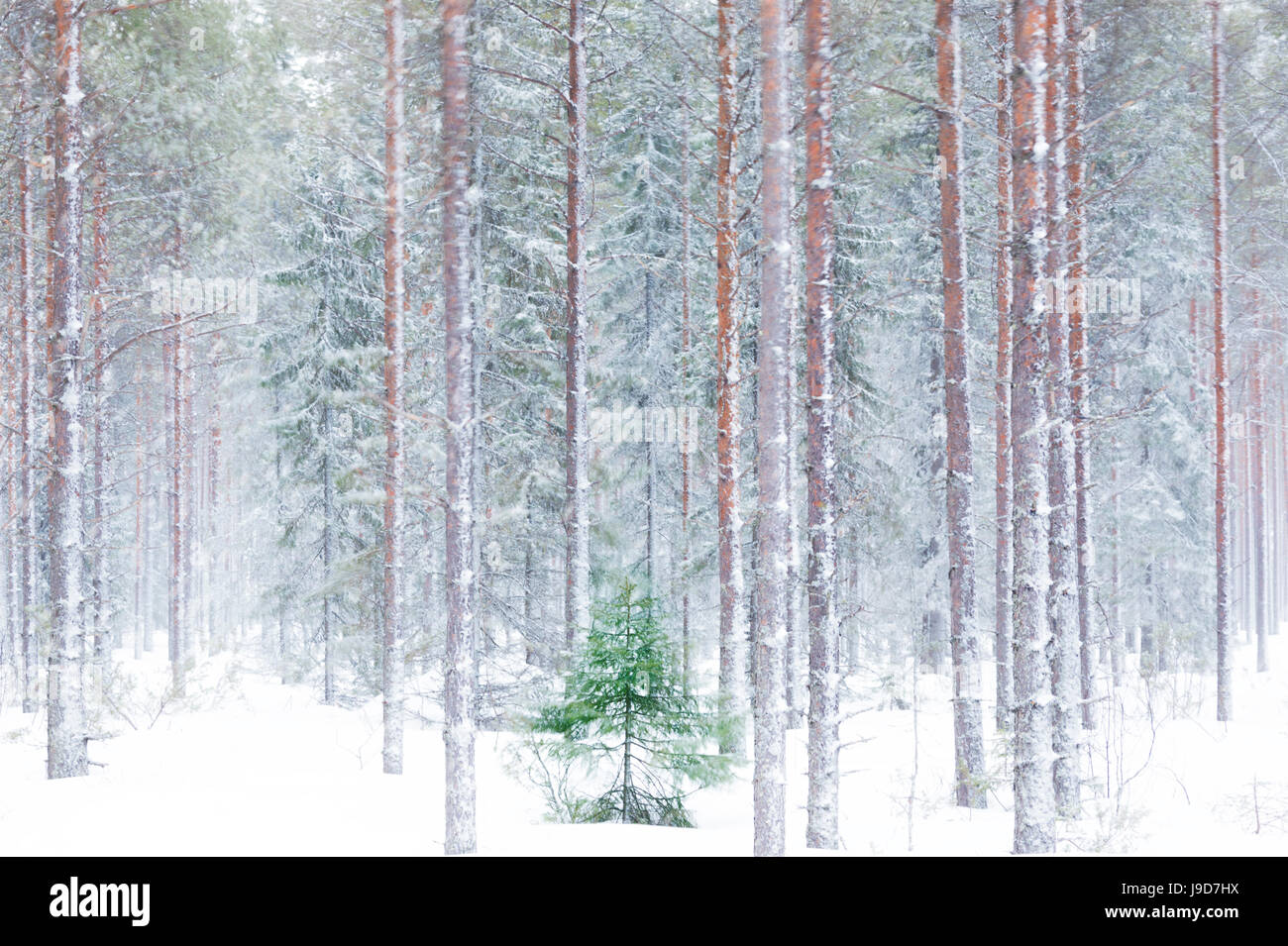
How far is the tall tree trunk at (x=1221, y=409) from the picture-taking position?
1758 centimetres

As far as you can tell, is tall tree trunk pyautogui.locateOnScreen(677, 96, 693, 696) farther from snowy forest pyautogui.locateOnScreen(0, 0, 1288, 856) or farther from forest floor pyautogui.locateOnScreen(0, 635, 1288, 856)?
forest floor pyautogui.locateOnScreen(0, 635, 1288, 856)

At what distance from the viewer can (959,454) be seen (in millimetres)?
11266

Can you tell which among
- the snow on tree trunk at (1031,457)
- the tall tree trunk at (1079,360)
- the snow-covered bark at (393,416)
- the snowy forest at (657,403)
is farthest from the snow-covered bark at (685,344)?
the snow on tree trunk at (1031,457)

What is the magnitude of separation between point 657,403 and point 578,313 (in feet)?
22.6

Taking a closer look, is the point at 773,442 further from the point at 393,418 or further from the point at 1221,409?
the point at 1221,409

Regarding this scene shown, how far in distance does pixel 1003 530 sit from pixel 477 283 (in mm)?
9258

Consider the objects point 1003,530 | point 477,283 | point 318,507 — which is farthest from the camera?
point 318,507

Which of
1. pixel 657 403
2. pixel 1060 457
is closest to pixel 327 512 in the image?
pixel 657 403

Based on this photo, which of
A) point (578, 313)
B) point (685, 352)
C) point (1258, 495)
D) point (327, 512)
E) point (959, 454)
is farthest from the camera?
point (1258, 495)

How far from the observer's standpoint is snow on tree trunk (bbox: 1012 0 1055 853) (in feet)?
24.8

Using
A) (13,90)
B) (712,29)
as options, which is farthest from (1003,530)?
(13,90)

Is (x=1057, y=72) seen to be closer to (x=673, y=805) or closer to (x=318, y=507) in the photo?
(x=673, y=805)

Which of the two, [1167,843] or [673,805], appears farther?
[673,805]
